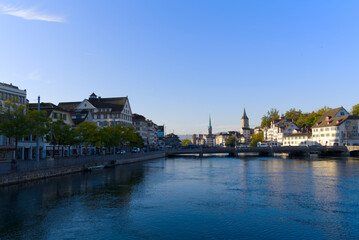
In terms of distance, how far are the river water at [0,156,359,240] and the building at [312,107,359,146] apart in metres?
85.3

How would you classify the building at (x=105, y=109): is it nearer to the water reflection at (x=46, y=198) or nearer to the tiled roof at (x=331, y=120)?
the water reflection at (x=46, y=198)

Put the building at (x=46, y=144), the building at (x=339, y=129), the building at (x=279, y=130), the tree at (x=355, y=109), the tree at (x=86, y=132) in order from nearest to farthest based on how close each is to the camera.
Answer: the building at (x=46, y=144), the tree at (x=86, y=132), the building at (x=339, y=129), the tree at (x=355, y=109), the building at (x=279, y=130)

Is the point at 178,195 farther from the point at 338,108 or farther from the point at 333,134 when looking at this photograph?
the point at 338,108

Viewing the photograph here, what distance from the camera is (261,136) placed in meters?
191

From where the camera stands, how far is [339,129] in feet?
384

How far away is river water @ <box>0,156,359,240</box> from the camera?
20.8 metres

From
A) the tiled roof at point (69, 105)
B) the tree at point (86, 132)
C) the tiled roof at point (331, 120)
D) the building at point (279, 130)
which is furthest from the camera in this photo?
the building at point (279, 130)

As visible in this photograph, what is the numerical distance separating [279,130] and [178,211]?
152986 mm

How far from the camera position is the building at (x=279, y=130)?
534 feet

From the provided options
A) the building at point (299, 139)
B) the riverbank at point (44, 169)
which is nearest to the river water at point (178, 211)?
the riverbank at point (44, 169)

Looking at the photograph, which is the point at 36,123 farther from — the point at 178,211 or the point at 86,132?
the point at 178,211

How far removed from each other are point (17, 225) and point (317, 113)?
15266 centimetres

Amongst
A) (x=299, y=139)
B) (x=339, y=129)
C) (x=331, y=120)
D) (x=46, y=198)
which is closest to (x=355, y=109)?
(x=331, y=120)

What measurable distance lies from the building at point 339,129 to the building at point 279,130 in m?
30.4
